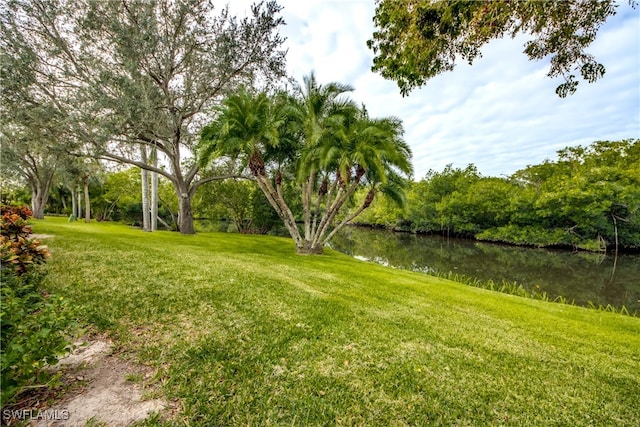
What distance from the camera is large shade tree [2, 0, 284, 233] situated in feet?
38.4

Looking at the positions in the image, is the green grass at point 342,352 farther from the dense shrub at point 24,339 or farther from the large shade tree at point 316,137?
the large shade tree at point 316,137

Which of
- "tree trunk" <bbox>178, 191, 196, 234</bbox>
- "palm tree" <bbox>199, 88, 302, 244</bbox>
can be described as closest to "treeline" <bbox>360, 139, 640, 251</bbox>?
"palm tree" <bbox>199, 88, 302, 244</bbox>

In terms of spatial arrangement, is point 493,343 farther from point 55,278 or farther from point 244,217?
point 244,217

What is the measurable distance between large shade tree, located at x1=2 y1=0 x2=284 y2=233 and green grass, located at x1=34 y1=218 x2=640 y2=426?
28.3 feet

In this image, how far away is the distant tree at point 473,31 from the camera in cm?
437

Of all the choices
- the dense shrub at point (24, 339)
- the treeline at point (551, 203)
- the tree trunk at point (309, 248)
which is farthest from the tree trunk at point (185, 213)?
the treeline at point (551, 203)

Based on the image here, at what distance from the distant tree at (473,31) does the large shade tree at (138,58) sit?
11.6 meters

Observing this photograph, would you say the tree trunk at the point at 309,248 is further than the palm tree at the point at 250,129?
Yes

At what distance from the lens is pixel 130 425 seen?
2250 millimetres

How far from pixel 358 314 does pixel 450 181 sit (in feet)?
151

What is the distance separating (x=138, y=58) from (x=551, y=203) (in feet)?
130

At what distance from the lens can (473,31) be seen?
15.8ft

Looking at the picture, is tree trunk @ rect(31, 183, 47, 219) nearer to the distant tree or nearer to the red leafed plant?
the red leafed plant

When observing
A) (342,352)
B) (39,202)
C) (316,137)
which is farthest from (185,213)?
(342,352)
